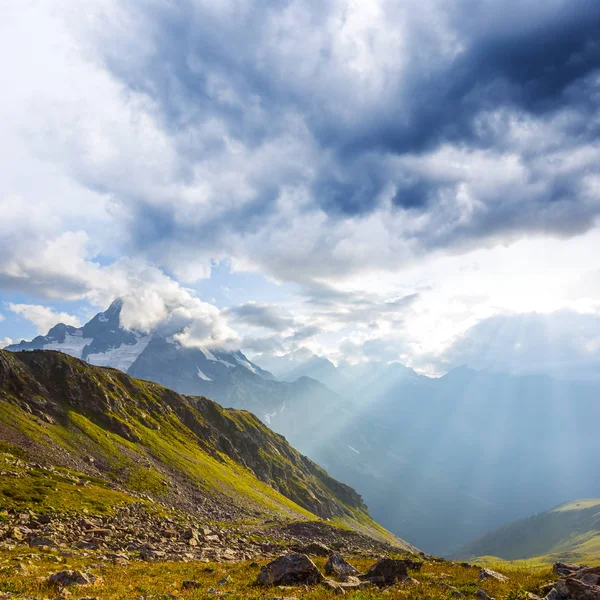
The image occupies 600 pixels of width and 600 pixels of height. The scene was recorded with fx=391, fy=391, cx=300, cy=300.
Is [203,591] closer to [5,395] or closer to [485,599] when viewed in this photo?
[485,599]

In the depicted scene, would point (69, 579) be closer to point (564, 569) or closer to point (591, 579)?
point (591, 579)

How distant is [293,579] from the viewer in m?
21.1

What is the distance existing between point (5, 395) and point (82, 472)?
40466 mm

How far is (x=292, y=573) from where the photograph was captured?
70.2ft

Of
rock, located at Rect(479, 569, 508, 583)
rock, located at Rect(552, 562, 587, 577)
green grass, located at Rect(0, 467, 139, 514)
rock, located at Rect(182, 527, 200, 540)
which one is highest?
rock, located at Rect(552, 562, 587, 577)

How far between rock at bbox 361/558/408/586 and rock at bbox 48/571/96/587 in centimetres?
1490

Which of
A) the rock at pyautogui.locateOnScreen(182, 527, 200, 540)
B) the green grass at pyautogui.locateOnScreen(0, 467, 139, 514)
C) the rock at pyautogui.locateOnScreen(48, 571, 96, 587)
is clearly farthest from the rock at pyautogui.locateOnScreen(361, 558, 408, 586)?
the green grass at pyautogui.locateOnScreen(0, 467, 139, 514)

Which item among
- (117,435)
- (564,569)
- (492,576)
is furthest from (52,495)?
(117,435)

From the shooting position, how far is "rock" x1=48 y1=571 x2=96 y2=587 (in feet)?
61.5

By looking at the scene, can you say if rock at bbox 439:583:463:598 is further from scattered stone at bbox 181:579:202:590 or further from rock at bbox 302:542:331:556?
rock at bbox 302:542:331:556

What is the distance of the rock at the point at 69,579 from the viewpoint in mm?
18734

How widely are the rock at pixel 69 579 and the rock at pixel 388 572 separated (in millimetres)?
14900

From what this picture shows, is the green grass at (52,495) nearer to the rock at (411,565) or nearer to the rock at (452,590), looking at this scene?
the rock at (411,565)

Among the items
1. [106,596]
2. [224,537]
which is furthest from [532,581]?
[224,537]
